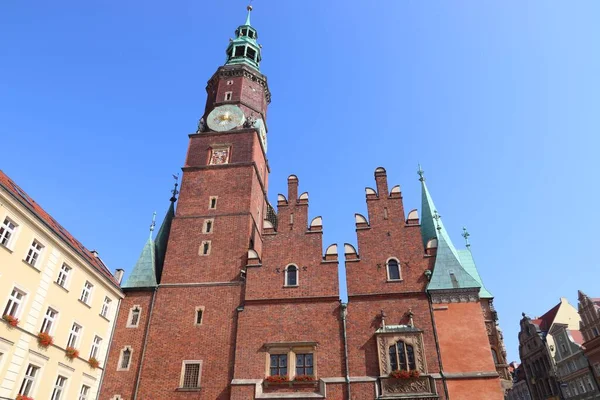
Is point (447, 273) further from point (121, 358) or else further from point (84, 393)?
point (84, 393)

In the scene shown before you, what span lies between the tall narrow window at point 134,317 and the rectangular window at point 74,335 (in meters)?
3.39

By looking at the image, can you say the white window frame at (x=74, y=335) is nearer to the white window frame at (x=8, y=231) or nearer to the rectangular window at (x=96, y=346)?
the rectangular window at (x=96, y=346)

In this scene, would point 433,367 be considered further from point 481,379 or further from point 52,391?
point 52,391

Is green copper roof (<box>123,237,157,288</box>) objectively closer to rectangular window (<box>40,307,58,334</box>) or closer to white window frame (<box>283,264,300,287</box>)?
rectangular window (<box>40,307,58,334</box>)

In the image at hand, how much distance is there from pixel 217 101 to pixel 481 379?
2712 cm

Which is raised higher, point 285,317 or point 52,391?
point 285,317

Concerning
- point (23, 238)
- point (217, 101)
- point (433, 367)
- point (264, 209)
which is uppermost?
point (217, 101)

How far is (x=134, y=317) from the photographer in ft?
83.8

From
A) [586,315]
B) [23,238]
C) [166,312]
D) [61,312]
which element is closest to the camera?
[23,238]

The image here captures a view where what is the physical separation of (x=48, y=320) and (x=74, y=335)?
7.16ft

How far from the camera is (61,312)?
20.8 meters

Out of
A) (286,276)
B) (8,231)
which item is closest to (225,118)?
(286,276)

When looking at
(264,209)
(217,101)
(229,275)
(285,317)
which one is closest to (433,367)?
(285,317)

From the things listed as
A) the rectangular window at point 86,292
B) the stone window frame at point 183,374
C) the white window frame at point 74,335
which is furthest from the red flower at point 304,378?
the rectangular window at point 86,292
